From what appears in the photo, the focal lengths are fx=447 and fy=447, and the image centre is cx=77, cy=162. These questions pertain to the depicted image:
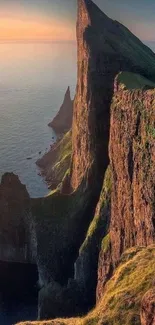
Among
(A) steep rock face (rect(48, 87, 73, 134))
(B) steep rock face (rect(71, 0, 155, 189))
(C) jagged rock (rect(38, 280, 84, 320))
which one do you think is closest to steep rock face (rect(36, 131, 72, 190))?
(B) steep rock face (rect(71, 0, 155, 189))

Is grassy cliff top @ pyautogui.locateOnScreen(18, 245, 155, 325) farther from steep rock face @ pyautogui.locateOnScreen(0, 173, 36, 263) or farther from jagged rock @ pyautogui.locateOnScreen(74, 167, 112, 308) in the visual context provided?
steep rock face @ pyautogui.locateOnScreen(0, 173, 36, 263)

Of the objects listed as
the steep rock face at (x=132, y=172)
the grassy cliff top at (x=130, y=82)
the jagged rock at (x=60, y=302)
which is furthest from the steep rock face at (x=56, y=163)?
the steep rock face at (x=132, y=172)

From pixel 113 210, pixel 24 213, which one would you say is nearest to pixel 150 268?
pixel 113 210

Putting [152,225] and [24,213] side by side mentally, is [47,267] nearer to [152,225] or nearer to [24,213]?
[24,213]

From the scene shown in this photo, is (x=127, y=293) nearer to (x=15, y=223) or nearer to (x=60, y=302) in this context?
(x=60, y=302)

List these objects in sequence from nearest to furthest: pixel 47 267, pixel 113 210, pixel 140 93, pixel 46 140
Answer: pixel 140 93, pixel 113 210, pixel 47 267, pixel 46 140

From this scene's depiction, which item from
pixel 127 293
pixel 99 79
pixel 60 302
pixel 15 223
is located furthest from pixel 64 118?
pixel 127 293
